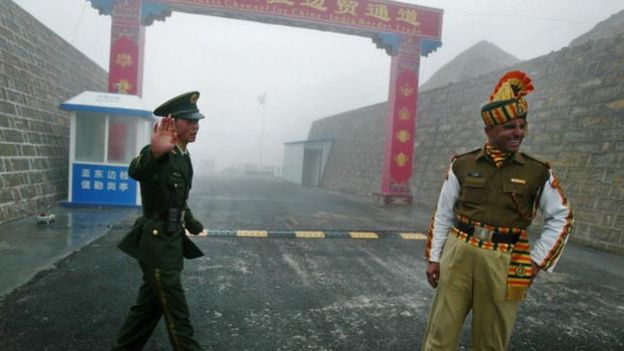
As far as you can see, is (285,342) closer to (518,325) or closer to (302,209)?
(518,325)

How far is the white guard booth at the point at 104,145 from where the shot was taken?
8914 mm

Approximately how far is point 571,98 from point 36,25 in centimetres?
1269

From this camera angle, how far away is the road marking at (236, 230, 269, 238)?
689 centimetres

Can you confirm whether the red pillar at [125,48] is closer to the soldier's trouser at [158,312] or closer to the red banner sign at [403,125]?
the red banner sign at [403,125]

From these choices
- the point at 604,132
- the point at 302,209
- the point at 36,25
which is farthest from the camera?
the point at 302,209

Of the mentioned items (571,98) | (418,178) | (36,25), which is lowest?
(418,178)

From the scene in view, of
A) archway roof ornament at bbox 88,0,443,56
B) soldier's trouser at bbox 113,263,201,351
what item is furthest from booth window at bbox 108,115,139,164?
soldier's trouser at bbox 113,263,201,351

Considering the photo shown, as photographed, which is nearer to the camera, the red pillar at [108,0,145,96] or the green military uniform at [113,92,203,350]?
the green military uniform at [113,92,203,350]

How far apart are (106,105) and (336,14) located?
281 inches

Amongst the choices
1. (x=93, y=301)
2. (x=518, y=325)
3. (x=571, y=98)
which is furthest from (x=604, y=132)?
(x=93, y=301)

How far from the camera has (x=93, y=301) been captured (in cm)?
362

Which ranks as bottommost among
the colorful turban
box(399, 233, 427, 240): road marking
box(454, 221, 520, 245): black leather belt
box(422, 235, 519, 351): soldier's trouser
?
box(399, 233, 427, 240): road marking

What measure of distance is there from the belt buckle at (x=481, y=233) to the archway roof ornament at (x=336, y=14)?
1096 cm

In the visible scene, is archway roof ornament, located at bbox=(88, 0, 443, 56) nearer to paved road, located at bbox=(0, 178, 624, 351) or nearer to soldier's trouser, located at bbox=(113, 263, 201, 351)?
paved road, located at bbox=(0, 178, 624, 351)
